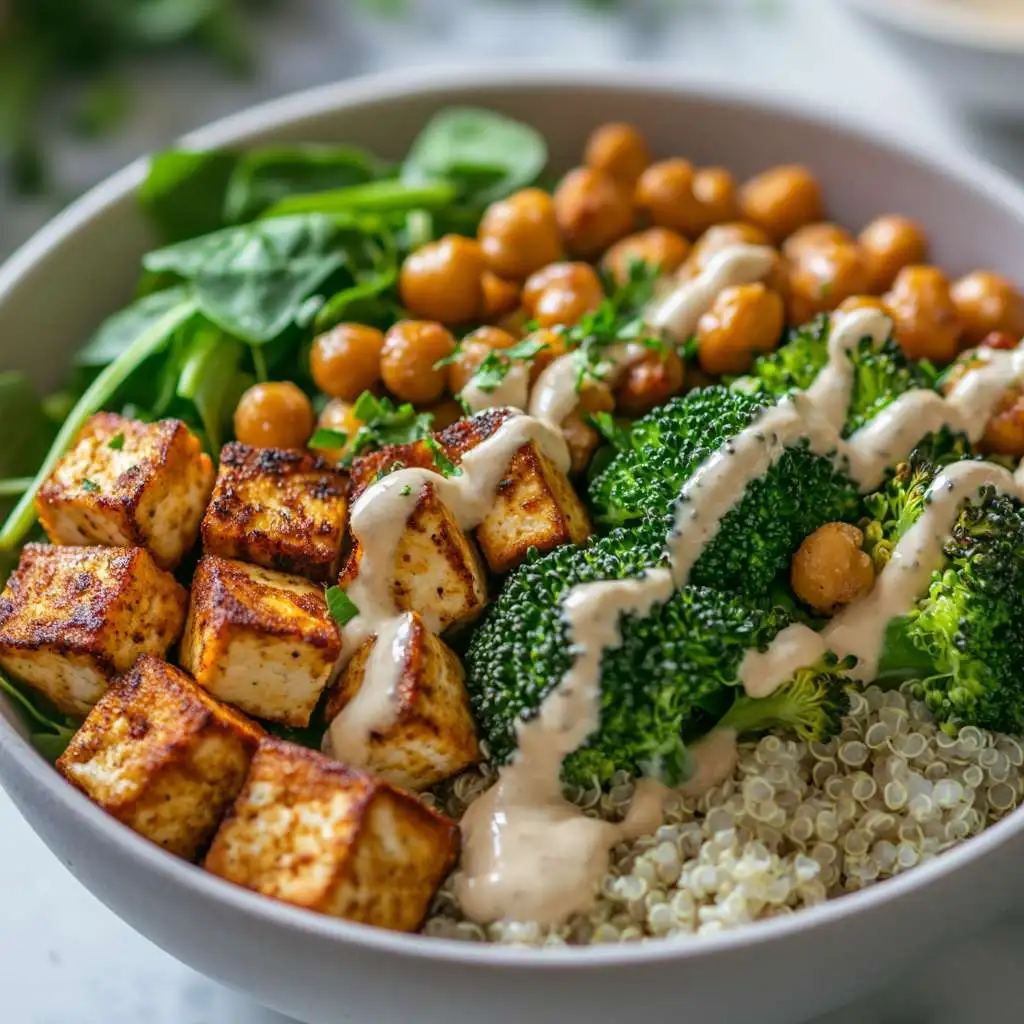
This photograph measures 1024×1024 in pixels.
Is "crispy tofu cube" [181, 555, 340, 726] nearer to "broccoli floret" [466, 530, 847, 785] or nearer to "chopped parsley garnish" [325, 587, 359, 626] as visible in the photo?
"chopped parsley garnish" [325, 587, 359, 626]

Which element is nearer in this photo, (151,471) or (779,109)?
(151,471)

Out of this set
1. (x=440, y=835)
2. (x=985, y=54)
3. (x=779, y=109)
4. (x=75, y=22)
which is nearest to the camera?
(x=440, y=835)

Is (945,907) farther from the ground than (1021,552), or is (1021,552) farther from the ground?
(1021,552)

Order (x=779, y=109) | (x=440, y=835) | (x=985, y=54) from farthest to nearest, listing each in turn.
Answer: (x=985, y=54) < (x=779, y=109) < (x=440, y=835)

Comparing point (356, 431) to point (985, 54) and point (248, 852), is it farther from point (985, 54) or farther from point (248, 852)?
point (985, 54)

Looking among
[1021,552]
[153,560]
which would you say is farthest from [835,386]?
[153,560]

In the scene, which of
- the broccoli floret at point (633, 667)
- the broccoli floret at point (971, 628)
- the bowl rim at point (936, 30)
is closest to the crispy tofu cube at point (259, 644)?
the broccoli floret at point (633, 667)
